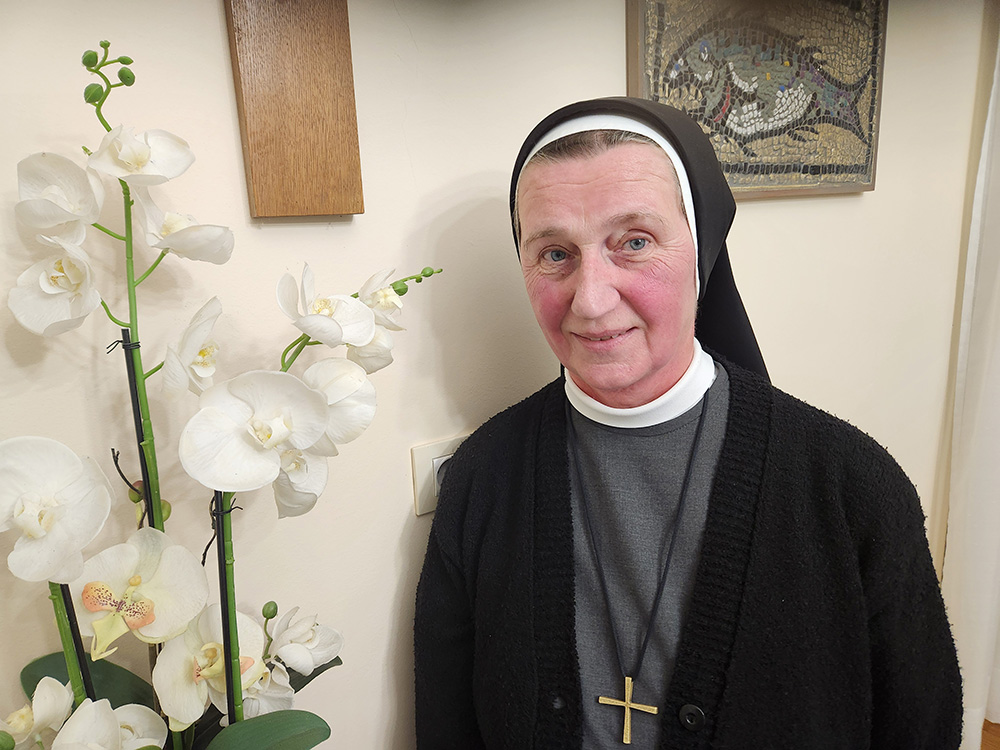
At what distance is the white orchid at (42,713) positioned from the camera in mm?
531

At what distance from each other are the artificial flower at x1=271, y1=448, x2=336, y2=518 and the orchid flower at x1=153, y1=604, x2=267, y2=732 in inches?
4.5

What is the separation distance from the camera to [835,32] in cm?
132

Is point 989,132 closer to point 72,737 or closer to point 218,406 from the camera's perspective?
point 218,406

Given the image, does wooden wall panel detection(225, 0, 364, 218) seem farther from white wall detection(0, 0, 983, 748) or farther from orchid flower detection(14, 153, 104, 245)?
orchid flower detection(14, 153, 104, 245)

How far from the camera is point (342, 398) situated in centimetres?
61

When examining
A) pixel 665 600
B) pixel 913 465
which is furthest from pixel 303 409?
pixel 913 465

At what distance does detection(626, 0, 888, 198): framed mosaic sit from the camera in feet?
3.61

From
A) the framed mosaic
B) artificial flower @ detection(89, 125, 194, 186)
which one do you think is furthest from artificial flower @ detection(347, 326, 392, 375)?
the framed mosaic

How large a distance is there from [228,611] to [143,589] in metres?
0.07

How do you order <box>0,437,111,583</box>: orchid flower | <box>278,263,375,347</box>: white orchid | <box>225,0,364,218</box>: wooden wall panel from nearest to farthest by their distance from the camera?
<box>0,437,111,583</box>: orchid flower, <box>278,263,375,347</box>: white orchid, <box>225,0,364,218</box>: wooden wall panel

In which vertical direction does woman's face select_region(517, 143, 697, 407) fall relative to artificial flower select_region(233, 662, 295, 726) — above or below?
above

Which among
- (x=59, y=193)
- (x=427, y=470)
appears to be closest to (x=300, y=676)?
(x=427, y=470)

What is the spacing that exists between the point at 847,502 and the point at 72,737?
2.76ft

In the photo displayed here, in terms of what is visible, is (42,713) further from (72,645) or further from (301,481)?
(301,481)
